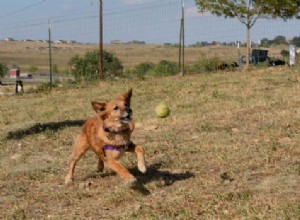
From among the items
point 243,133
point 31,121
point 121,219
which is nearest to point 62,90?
point 31,121

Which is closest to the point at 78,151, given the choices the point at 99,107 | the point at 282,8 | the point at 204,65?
the point at 99,107

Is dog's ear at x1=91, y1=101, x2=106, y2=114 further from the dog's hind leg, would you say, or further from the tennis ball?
the tennis ball

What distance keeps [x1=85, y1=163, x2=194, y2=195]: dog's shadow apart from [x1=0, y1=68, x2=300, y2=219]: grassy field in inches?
0.4

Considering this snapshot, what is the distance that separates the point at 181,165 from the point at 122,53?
36.8m

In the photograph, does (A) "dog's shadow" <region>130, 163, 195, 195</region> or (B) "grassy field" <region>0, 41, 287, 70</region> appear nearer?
(A) "dog's shadow" <region>130, 163, 195, 195</region>

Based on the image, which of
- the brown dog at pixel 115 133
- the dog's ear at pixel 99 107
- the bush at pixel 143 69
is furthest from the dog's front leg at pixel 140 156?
the bush at pixel 143 69

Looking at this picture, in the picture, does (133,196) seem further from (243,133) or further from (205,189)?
(243,133)

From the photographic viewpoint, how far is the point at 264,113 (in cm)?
930

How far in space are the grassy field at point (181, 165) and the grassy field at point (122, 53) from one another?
11862mm

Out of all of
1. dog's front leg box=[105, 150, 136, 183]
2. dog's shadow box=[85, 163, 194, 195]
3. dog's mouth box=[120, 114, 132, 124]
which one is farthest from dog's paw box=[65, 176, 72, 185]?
dog's mouth box=[120, 114, 132, 124]

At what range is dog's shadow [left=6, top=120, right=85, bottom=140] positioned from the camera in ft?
33.6

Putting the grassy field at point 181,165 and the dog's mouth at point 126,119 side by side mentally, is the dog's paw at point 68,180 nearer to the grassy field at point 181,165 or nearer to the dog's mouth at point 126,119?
the grassy field at point 181,165

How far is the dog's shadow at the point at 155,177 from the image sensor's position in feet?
18.1

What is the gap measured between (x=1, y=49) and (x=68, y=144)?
180 feet
